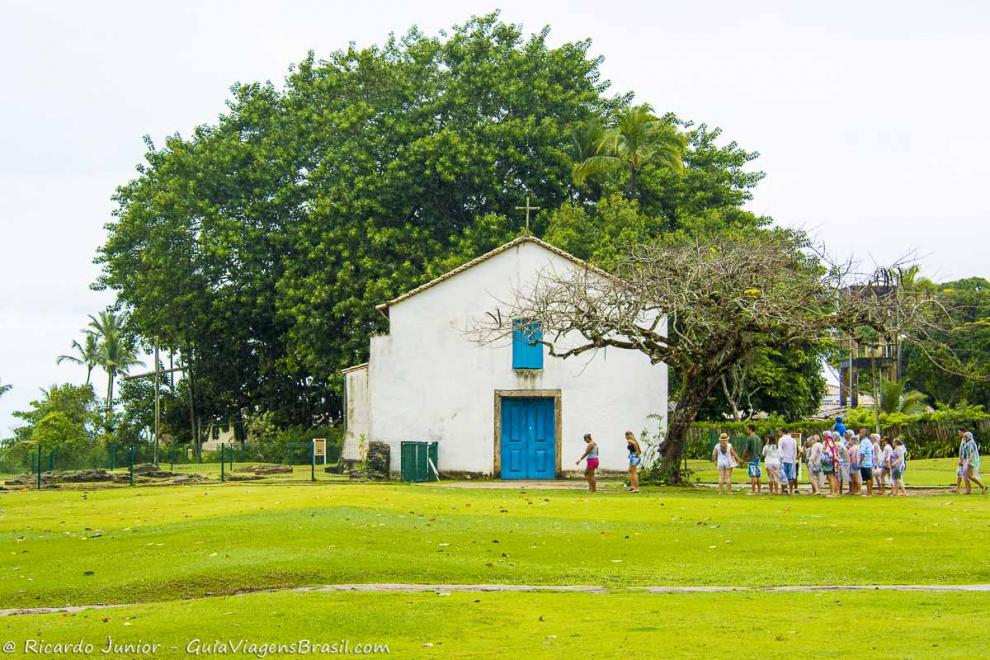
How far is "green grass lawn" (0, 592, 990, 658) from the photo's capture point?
11.2 m

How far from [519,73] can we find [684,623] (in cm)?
4105

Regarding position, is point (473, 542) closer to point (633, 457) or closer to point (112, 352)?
point (633, 457)

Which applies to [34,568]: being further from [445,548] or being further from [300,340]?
[300,340]

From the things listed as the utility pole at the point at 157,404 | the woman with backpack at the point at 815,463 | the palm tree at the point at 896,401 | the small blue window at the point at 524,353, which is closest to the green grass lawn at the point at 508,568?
the woman with backpack at the point at 815,463

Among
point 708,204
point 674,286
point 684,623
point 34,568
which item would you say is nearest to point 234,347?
point 708,204

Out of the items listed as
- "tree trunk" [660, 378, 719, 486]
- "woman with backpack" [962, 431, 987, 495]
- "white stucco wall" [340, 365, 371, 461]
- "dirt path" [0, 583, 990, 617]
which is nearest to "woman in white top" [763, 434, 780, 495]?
"tree trunk" [660, 378, 719, 486]

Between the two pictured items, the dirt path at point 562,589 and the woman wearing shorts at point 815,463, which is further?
the woman wearing shorts at point 815,463

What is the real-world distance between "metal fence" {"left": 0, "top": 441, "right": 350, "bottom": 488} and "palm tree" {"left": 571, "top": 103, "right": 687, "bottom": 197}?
14878 millimetres

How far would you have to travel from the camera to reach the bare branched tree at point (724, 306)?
27484 mm

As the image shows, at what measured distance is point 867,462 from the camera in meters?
27.8

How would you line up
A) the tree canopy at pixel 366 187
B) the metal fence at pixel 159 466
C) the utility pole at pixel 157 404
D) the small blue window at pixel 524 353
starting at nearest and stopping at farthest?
the metal fence at pixel 159 466 → the small blue window at pixel 524 353 → the tree canopy at pixel 366 187 → the utility pole at pixel 157 404

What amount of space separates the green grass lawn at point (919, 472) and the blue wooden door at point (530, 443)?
161 inches

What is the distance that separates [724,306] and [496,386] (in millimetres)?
9217

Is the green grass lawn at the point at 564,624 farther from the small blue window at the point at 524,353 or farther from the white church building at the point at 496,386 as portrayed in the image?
the small blue window at the point at 524,353
